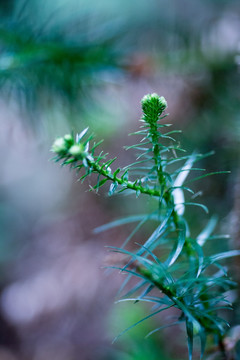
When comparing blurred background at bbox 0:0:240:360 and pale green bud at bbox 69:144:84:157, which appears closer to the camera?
pale green bud at bbox 69:144:84:157

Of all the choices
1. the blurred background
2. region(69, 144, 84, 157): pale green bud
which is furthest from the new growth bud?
the blurred background

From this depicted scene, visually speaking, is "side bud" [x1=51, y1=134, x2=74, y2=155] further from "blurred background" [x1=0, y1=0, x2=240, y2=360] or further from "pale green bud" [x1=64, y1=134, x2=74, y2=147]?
"blurred background" [x1=0, y1=0, x2=240, y2=360]

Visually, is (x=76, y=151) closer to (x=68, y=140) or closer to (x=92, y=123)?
(x=68, y=140)

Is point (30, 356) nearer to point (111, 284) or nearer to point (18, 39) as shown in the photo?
point (111, 284)

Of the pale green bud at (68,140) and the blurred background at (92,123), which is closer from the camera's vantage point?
the pale green bud at (68,140)

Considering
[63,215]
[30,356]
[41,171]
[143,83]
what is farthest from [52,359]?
[143,83]

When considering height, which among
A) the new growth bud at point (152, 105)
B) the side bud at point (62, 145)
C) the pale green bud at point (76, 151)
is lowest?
the pale green bud at point (76, 151)

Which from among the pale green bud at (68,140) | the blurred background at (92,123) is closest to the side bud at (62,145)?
the pale green bud at (68,140)

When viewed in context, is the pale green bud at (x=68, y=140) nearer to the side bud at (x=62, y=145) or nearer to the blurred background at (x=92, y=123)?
the side bud at (x=62, y=145)

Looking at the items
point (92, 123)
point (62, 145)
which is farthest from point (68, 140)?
point (92, 123)
